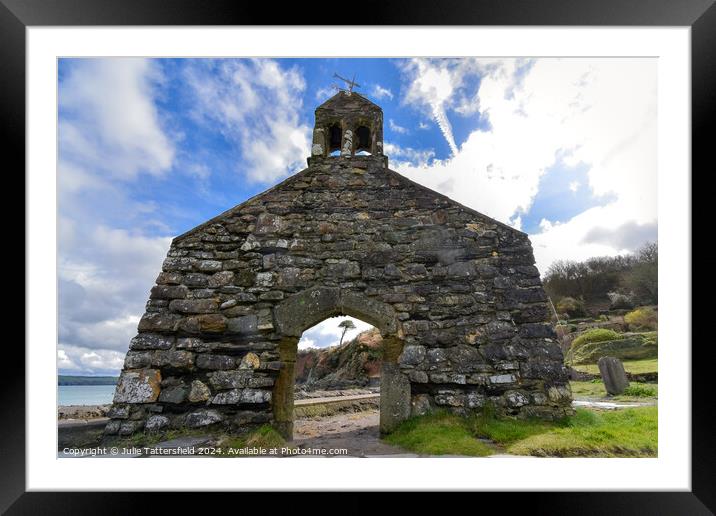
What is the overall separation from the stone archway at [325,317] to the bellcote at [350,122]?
102 inches

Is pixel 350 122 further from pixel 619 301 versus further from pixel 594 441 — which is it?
pixel 619 301

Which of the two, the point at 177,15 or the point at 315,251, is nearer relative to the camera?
the point at 177,15

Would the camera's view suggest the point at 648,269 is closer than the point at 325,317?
Yes

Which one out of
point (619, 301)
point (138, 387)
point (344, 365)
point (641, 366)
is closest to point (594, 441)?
point (641, 366)

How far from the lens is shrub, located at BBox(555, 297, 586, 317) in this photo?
11.1m

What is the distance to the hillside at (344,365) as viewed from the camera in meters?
14.2

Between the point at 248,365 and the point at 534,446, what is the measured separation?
344 cm

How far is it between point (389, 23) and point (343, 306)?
3299 mm

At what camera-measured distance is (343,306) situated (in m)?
4.94

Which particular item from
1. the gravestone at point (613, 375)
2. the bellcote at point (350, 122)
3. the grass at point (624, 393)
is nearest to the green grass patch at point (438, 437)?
the grass at point (624, 393)
